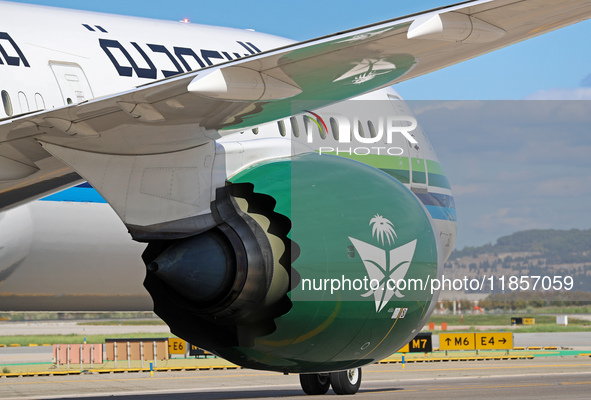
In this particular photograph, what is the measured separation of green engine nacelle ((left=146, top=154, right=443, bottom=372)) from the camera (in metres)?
6.80

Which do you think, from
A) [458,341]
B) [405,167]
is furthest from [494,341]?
[405,167]

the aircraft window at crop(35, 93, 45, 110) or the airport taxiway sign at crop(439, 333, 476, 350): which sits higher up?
the aircraft window at crop(35, 93, 45, 110)

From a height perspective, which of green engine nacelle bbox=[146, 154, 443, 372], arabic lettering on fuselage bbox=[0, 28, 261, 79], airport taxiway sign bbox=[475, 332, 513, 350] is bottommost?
airport taxiway sign bbox=[475, 332, 513, 350]

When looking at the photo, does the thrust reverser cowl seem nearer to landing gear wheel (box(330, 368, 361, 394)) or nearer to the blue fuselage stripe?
the blue fuselage stripe

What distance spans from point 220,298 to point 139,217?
2.77ft

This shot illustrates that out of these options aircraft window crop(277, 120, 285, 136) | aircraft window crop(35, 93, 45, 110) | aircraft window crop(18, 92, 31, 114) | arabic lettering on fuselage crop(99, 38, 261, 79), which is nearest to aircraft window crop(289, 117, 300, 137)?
aircraft window crop(277, 120, 285, 136)

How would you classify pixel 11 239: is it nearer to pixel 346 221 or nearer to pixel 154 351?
pixel 346 221

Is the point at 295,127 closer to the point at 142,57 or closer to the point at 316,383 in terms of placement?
the point at 142,57

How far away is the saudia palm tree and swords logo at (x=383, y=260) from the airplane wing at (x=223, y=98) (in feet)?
4.68

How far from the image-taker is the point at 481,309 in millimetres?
91375

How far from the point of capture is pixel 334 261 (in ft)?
22.9

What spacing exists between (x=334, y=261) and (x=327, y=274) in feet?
0.38

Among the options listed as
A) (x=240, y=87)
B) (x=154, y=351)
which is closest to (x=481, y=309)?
(x=154, y=351)

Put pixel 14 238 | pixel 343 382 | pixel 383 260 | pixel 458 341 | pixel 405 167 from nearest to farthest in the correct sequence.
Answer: pixel 383 260 < pixel 14 238 < pixel 405 167 < pixel 343 382 < pixel 458 341
